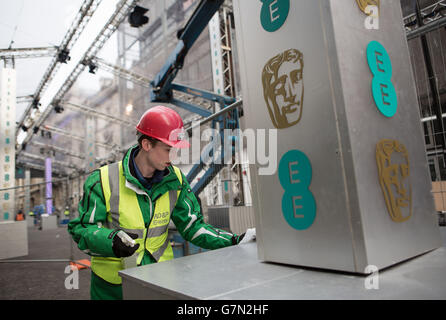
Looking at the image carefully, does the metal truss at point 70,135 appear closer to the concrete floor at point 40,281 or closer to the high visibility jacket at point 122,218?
the concrete floor at point 40,281

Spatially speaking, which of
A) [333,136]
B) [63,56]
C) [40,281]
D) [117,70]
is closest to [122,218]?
[333,136]

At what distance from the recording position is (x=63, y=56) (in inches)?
401

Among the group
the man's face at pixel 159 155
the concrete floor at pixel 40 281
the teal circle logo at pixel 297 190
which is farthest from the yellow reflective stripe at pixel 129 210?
the concrete floor at pixel 40 281

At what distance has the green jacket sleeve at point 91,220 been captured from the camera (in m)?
A: 1.41

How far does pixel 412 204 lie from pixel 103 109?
21577mm

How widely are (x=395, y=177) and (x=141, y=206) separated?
120 cm

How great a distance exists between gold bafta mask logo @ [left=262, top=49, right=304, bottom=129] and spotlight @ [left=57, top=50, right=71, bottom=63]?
1119 cm

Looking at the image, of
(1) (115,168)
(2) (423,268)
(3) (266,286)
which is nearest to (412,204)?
(2) (423,268)

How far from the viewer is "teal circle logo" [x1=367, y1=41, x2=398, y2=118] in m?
0.91

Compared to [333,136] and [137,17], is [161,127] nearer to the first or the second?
[333,136]

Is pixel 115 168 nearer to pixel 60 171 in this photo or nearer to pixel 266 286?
pixel 266 286

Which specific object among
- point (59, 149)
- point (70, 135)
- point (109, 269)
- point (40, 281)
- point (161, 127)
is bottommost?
point (40, 281)

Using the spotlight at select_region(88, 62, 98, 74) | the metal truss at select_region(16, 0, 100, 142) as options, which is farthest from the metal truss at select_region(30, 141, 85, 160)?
the spotlight at select_region(88, 62, 98, 74)

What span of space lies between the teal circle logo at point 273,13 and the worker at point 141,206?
0.79 metres
